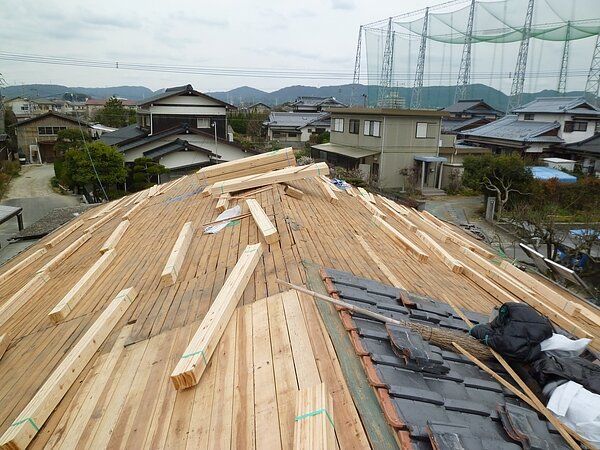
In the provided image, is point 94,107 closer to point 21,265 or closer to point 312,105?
point 312,105

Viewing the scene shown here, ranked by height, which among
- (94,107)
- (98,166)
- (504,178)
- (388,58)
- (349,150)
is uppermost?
(388,58)

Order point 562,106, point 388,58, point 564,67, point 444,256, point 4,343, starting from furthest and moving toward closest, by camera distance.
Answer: point 388,58 < point 564,67 < point 562,106 < point 444,256 < point 4,343

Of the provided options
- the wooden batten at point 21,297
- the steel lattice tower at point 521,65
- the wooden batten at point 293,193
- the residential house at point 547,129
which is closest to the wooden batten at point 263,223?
the wooden batten at point 293,193

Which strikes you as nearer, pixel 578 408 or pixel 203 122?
pixel 578 408

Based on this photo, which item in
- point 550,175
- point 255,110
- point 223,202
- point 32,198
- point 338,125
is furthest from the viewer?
point 255,110

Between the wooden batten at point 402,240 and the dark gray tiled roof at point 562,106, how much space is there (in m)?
32.6

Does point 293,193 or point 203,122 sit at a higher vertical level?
point 203,122

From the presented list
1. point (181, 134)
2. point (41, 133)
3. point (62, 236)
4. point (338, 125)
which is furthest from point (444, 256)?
point (41, 133)

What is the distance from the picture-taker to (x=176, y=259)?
5.65 m

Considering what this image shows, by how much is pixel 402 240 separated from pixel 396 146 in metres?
21.7

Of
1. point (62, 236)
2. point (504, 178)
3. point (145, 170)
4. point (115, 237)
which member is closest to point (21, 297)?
point (115, 237)

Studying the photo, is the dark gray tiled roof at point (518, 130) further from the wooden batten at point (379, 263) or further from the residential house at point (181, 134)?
the wooden batten at point (379, 263)

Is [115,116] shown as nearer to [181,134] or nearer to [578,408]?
[181,134]

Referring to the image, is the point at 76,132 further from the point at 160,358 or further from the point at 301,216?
the point at 160,358
